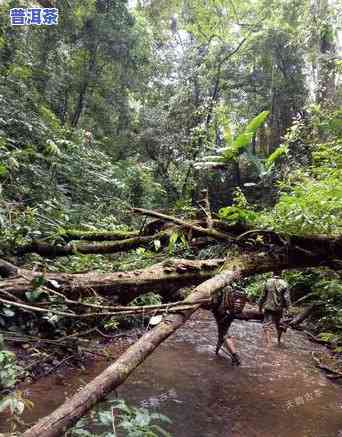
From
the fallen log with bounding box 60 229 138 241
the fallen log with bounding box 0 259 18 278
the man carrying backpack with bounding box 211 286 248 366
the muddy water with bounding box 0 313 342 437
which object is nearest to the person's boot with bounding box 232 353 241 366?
the man carrying backpack with bounding box 211 286 248 366

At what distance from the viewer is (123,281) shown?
12.9ft

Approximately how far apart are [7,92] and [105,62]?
22.8 ft

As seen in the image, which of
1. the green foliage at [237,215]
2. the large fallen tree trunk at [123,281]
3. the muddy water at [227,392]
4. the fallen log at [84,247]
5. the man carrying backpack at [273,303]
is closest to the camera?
the large fallen tree trunk at [123,281]

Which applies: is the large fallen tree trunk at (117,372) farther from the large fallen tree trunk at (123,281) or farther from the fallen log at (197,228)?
the fallen log at (197,228)

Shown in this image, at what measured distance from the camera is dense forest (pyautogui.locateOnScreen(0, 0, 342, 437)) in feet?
11.8

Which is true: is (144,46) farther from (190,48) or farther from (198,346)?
(198,346)

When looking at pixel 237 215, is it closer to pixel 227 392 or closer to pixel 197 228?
pixel 197 228

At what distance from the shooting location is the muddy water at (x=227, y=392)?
13.3 feet

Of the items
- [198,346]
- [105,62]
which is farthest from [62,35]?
[198,346]

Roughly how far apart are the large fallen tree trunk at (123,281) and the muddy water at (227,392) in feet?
4.44

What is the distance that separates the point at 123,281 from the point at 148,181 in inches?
492

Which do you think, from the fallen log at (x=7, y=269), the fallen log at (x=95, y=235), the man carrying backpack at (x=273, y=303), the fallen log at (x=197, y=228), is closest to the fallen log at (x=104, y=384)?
the fallen log at (x=7, y=269)

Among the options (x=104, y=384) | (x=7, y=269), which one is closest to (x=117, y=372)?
(x=104, y=384)

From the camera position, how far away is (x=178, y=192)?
63.2ft
